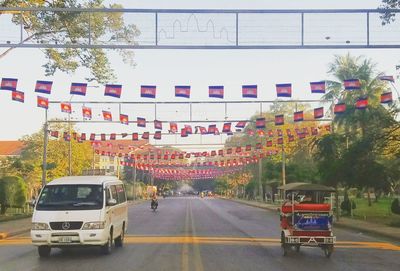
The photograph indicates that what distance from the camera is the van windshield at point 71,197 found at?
14453 millimetres

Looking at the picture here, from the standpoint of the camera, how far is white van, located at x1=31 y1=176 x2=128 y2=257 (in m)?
14.0

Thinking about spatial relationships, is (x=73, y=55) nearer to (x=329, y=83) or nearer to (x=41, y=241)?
(x=41, y=241)

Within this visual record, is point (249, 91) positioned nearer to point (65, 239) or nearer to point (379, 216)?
point (379, 216)

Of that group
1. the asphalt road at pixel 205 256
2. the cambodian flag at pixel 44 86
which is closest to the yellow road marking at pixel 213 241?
the asphalt road at pixel 205 256

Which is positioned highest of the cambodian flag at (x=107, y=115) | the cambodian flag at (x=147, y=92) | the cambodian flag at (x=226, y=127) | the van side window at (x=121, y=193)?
the cambodian flag at (x=147, y=92)

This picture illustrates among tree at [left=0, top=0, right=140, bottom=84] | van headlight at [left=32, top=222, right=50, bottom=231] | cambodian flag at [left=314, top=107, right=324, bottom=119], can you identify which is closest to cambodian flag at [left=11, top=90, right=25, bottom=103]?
tree at [left=0, top=0, right=140, bottom=84]

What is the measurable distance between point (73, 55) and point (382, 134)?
16788 millimetres

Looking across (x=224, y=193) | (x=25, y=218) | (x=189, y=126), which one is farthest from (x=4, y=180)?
(x=224, y=193)

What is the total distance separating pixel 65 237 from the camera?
45.8ft

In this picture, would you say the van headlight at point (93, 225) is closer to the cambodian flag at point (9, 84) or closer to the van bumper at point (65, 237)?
the van bumper at point (65, 237)

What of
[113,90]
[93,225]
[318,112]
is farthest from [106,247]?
[318,112]

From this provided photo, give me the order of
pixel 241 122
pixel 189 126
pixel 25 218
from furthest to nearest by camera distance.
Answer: pixel 189 126 → pixel 241 122 → pixel 25 218

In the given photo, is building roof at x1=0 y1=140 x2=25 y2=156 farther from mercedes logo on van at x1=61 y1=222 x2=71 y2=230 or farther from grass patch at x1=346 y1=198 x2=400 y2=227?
mercedes logo on van at x1=61 y1=222 x2=71 y2=230

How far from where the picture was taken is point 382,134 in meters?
29.5
